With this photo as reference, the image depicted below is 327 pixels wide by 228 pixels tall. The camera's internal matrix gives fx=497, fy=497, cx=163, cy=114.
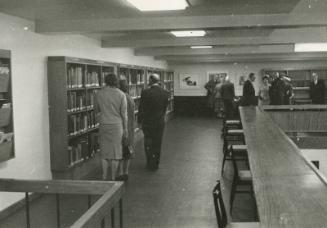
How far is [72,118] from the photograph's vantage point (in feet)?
23.1

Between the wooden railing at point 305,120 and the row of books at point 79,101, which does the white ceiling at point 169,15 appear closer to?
the row of books at point 79,101

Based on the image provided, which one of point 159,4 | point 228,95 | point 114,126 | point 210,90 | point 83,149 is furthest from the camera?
point 210,90

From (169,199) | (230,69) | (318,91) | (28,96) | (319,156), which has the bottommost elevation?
(319,156)

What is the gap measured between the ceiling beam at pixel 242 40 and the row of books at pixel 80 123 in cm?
173

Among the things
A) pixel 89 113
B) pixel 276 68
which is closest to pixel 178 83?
pixel 276 68

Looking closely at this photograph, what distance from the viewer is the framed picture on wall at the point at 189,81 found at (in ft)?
59.9

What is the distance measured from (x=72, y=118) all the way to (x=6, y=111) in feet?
6.08

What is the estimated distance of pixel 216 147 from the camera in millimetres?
10164

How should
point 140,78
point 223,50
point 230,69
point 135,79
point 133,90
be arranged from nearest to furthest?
point 133,90 < point 135,79 < point 223,50 < point 140,78 < point 230,69

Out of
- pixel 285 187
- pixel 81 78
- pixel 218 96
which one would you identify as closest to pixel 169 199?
pixel 81 78

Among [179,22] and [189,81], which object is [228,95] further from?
[179,22]

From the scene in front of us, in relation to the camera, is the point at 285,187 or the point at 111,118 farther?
the point at 111,118

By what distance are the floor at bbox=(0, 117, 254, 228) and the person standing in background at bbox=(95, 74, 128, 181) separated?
2.01ft

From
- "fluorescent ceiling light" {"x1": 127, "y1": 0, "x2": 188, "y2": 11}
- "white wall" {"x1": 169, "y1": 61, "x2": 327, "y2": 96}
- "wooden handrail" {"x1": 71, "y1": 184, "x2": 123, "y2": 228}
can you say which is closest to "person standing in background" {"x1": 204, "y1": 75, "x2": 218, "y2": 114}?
"white wall" {"x1": 169, "y1": 61, "x2": 327, "y2": 96}
